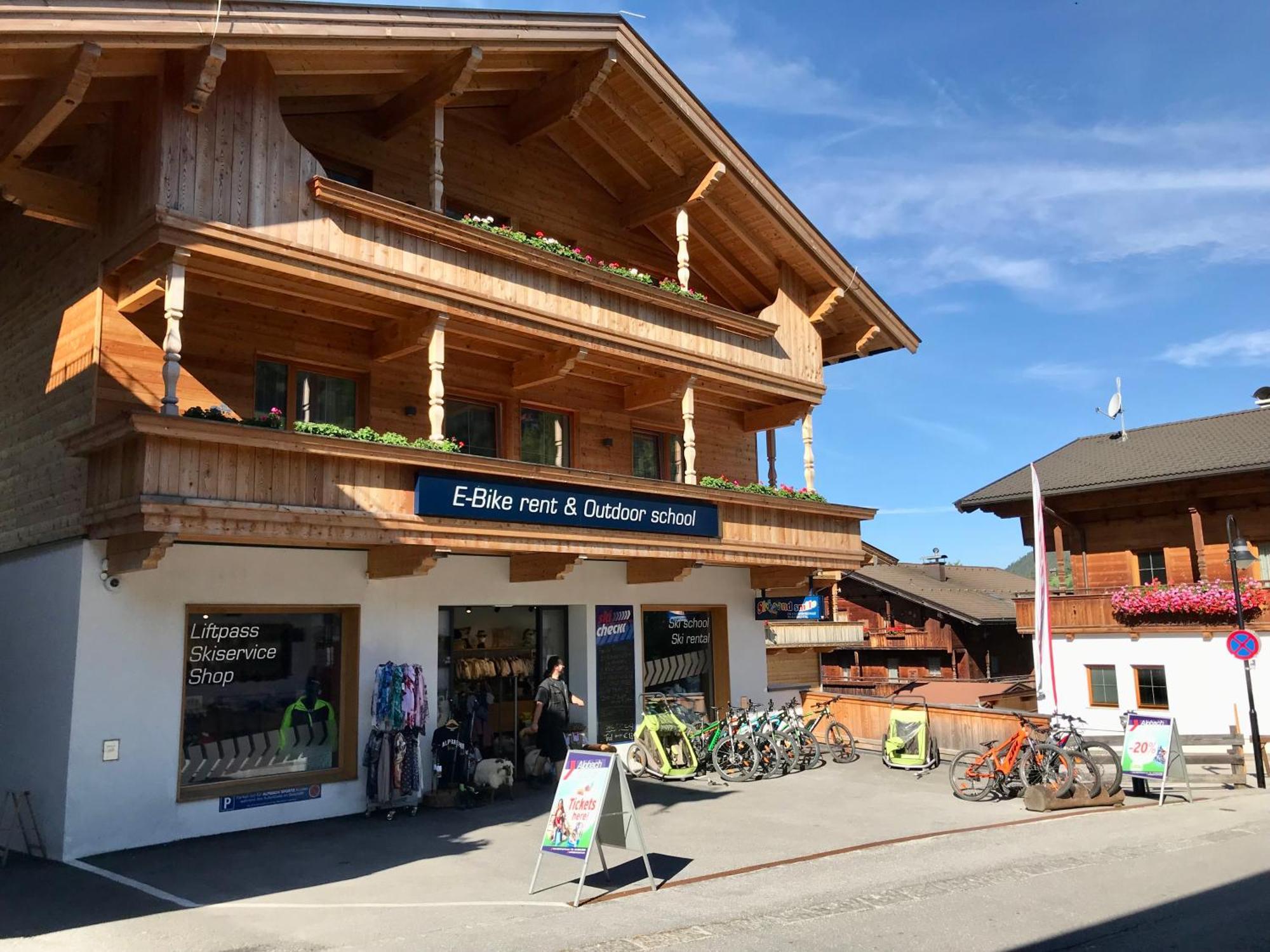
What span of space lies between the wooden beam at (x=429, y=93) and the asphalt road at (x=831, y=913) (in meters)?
10.4

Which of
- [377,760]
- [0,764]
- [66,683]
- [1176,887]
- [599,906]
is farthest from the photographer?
[377,760]

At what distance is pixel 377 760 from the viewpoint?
13570mm

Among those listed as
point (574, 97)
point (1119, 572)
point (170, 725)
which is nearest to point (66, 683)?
point (170, 725)

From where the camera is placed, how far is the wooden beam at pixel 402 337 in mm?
13906

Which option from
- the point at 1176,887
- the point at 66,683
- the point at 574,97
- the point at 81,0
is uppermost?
the point at 574,97

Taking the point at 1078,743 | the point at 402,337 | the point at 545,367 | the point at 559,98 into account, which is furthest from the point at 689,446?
the point at 1078,743

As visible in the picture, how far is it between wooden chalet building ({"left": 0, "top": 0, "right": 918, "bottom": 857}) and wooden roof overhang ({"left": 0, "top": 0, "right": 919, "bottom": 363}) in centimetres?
5

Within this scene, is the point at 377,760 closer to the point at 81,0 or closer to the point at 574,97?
the point at 81,0

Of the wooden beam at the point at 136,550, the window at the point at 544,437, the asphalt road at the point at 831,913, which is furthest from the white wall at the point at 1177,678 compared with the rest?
the wooden beam at the point at 136,550

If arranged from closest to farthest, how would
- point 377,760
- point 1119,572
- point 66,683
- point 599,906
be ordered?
point 599,906
point 66,683
point 377,760
point 1119,572

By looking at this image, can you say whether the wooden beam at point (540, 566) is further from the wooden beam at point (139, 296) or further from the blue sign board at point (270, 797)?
the wooden beam at point (139, 296)

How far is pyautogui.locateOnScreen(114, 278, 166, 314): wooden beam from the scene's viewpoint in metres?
11.8

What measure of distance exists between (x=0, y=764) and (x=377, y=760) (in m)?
4.62

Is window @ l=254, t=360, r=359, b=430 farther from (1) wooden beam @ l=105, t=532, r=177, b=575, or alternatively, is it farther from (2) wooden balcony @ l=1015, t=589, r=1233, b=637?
(2) wooden balcony @ l=1015, t=589, r=1233, b=637
